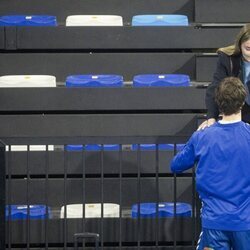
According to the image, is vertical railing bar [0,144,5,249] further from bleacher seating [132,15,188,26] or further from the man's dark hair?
bleacher seating [132,15,188,26]

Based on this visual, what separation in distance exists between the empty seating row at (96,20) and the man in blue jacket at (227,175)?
3.77 meters

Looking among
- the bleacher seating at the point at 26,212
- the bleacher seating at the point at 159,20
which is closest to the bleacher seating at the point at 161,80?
the bleacher seating at the point at 159,20

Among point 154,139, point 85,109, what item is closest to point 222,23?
point 85,109

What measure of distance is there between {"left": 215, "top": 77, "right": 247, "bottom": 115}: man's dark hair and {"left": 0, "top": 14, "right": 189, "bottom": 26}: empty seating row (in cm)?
376

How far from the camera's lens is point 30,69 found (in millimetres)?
8508

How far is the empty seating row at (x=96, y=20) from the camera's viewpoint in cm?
868

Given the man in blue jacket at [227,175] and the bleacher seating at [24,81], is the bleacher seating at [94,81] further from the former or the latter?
the man in blue jacket at [227,175]

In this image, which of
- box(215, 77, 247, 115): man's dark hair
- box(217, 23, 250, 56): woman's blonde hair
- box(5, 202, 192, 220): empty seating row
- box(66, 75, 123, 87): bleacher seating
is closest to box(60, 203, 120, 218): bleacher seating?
box(5, 202, 192, 220): empty seating row

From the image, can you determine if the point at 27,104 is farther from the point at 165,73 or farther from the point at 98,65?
the point at 165,73

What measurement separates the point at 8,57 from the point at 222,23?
82.6 inches

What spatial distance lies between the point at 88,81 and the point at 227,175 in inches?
127

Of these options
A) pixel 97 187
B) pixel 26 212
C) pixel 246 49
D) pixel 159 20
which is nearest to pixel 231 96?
pixel 246 49

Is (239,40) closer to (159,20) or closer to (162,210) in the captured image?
(162,210)

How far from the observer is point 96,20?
8.79 m
